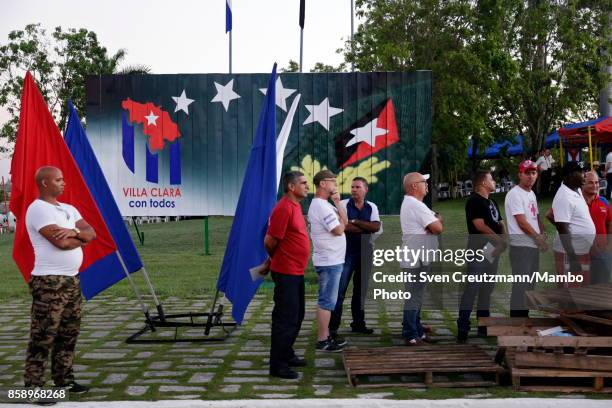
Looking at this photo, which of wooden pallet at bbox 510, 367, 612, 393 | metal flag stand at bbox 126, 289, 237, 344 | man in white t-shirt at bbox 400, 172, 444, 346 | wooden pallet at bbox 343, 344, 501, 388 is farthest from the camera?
metal flag stand at bbox 126, 289, 237, 344

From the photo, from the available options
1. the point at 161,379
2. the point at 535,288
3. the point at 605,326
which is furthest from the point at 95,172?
the point at 605,326

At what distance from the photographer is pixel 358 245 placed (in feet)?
28.3

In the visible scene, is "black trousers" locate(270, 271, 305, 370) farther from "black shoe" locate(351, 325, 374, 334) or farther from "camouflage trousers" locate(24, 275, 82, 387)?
"black shoe" locate(351, 325, 374, 334)

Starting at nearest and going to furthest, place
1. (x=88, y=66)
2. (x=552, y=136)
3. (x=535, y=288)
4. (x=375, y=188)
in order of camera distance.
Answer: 1. (x=535, y=288)
2. (x=375, y=188)
3. (x=552, y=136)
4. (x=88, y=66)

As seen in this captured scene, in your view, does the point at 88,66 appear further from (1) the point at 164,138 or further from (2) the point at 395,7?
Answer: (1) the point at 164,138

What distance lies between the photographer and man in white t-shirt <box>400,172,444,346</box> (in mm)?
7664

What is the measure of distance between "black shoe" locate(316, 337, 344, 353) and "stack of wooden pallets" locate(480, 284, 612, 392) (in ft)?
5.35

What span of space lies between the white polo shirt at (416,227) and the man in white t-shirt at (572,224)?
1338 mm

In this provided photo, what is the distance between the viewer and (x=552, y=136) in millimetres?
33750

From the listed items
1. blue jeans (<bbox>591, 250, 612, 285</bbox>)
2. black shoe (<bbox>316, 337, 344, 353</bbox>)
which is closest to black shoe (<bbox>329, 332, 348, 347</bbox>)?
black shoe (<bbox>316, 337, 344, 353</bbox>)

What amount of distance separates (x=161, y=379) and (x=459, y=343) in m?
3.17

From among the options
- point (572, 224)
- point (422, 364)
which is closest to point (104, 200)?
point (422, 364)

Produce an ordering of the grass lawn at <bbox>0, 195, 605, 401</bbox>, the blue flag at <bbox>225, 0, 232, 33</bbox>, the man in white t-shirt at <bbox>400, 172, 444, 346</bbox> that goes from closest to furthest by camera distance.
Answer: the grass lawn at <bbox>0, 195, 605, 401</bbox>, the man in white t-shirt at <bbox>400, 172, 444, 346</bbox>, the blue flag at <bbox>225, 0, 232, 33</bbox>

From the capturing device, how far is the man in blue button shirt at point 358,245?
8453 millimetres
